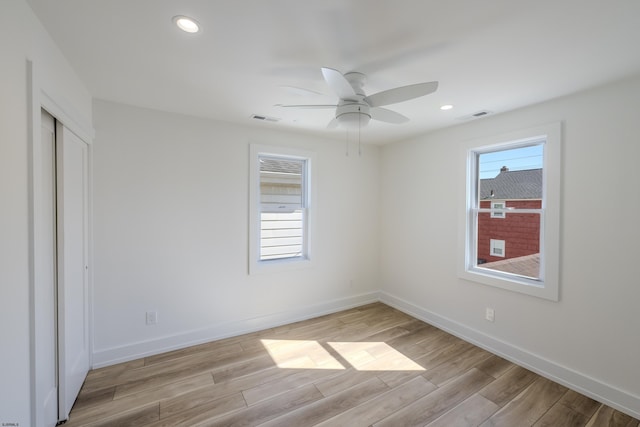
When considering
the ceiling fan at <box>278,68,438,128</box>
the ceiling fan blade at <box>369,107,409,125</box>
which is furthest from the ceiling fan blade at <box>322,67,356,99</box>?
the ceiling fan blade at <box>369,107,409,125</box>

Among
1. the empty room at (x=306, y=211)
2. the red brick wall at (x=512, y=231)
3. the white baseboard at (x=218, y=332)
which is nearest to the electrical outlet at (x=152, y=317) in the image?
the empty room at (x=306, y=211)

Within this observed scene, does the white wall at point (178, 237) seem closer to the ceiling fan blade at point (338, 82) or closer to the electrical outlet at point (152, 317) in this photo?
the electrical outlet at point (152, 317)

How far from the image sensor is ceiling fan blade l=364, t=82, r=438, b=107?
1598 mm

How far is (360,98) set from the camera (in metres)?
1.88

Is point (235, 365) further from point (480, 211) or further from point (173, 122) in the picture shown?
point (480, 211)

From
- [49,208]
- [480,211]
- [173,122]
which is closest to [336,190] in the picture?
[480,211]

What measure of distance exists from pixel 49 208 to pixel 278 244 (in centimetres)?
226

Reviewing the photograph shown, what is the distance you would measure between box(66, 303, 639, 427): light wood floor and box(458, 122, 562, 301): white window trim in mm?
779

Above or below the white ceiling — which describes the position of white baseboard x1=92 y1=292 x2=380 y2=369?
below

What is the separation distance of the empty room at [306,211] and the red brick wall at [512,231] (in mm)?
22

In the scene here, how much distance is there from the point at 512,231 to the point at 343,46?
252cm

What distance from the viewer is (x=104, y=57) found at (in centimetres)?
180

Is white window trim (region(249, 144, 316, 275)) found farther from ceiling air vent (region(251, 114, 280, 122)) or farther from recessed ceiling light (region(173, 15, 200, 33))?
recessed ceiling light (region(173, 15, 200, 33))

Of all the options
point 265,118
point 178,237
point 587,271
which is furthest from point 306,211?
point 587,271
